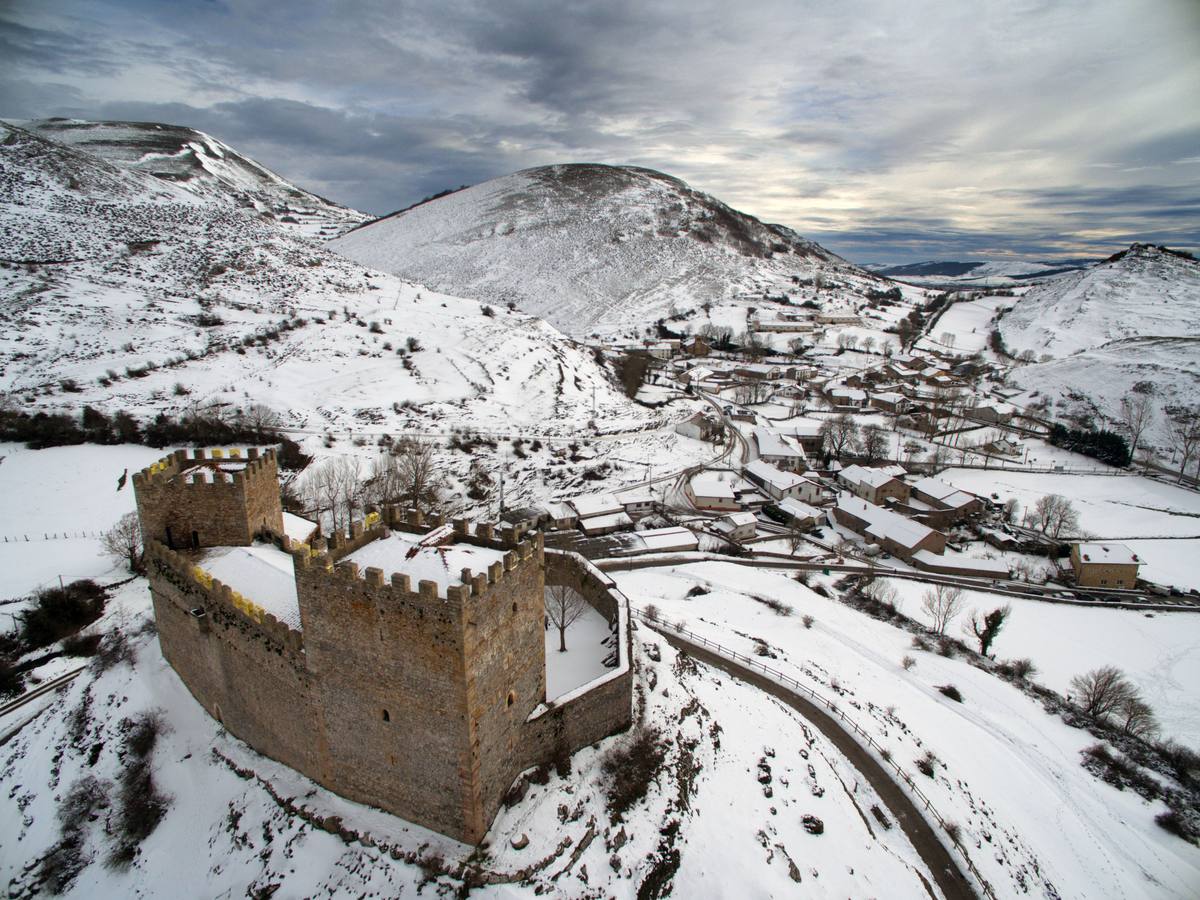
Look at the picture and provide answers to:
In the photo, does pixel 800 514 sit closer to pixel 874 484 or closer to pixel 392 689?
pixel 874 484

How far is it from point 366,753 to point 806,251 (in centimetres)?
21317

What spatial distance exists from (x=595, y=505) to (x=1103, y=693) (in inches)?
1318

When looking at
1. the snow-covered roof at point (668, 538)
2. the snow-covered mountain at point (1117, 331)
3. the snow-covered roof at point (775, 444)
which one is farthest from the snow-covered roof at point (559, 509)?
the snow-covered mountain at point (1117, 331)

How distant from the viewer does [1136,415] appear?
80875 mm

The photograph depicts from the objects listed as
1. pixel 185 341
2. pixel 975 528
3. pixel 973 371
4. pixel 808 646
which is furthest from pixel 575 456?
pixel 973 371

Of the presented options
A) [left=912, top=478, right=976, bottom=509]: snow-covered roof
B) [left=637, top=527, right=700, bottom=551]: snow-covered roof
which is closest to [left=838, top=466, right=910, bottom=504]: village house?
[left=912, top=478, right=976, bottom=509]: snow-covered roof

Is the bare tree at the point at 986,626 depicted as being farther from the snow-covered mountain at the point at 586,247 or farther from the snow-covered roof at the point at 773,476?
the snow-covered mountain at the point at 586,247

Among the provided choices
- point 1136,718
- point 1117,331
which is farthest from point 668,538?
point 1117,331

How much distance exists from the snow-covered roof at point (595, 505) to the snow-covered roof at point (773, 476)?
16.8 m

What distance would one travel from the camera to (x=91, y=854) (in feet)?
54.6

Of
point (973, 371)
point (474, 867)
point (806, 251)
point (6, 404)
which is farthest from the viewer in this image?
point (806, 251)

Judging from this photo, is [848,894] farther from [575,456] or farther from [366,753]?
[575,456]

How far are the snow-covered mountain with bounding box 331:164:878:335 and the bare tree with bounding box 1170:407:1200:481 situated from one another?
87593mm

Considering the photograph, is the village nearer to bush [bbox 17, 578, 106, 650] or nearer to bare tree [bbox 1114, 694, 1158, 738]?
bare tree [bbox 1114, 694, 1158, 738]
